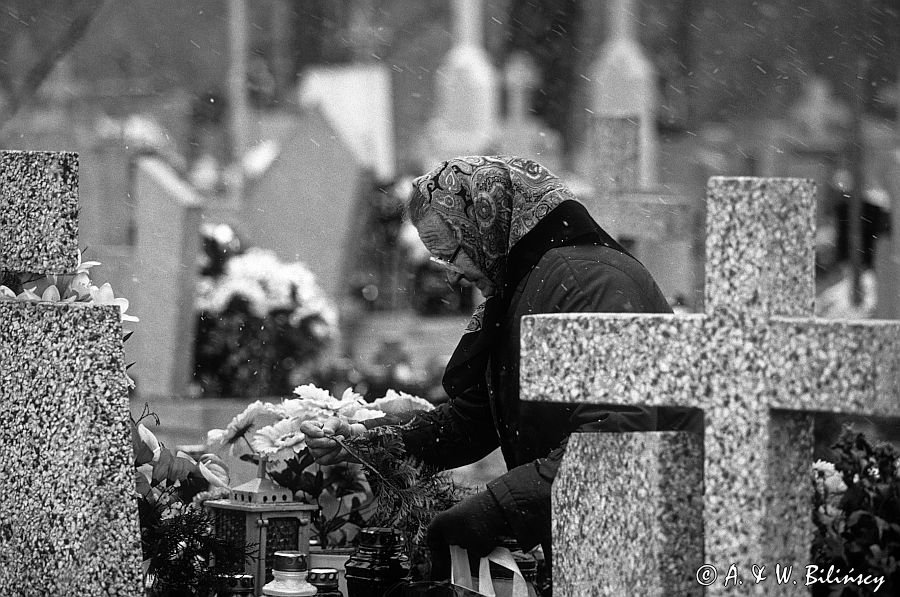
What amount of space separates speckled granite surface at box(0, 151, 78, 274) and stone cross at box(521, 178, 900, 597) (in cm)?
114

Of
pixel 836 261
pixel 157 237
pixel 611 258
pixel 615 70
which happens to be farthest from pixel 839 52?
pixel 611 258

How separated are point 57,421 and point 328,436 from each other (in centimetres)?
78

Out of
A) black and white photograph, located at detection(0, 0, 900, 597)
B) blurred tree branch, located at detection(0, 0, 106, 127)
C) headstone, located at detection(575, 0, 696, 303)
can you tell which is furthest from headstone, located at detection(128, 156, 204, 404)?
headstone, located at detection(575, 0, 696, 303)

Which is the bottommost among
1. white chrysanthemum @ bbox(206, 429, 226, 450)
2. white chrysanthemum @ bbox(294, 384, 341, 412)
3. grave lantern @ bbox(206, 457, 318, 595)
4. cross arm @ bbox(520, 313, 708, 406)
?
grave lantern @ bbox(206, 457, 318, 595)

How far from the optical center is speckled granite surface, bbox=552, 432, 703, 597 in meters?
2.89

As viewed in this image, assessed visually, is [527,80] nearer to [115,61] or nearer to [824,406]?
[115,61]

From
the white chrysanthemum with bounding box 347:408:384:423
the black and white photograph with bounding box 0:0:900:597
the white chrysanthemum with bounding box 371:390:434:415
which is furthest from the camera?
the white chrysanthemum with bounding box 371:390:434:415

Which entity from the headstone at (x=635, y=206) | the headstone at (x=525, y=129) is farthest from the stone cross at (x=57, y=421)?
the headstone at (x=525, y=129)

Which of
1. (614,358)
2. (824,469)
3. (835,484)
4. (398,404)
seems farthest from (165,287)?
(614,358)

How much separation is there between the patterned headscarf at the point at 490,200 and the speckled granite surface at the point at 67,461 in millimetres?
922

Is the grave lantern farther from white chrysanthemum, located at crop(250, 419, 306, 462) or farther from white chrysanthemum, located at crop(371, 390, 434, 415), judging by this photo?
white chrysanthemum, located at crop(371, 390, 434, 415)

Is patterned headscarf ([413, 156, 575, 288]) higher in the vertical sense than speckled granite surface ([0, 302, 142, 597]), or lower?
higher

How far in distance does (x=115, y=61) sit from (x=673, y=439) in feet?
104

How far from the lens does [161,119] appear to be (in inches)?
1291
